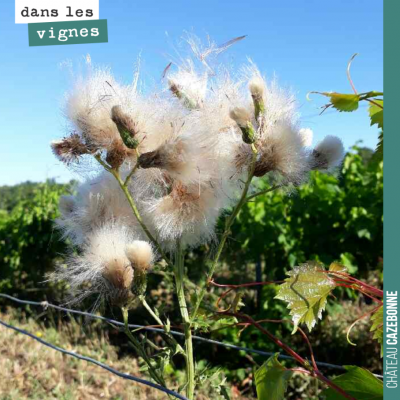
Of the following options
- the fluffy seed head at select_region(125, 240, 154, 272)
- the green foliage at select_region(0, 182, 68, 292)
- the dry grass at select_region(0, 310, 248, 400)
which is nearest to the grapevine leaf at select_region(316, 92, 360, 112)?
the fluffy seed head at select_region(125, 240, 154, 272)

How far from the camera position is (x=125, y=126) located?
803mm

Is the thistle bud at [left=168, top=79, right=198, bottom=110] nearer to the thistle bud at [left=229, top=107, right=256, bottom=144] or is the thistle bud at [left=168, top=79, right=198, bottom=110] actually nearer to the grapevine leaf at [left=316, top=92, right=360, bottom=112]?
the thistle bud at [left=229, top=107, right=256, bottom=144]

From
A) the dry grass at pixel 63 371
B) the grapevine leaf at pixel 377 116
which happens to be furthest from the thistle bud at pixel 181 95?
the dry grass at pixel 63 371

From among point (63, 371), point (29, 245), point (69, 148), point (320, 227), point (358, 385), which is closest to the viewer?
point (358, 385)

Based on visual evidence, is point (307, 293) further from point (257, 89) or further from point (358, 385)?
point (257, 89)

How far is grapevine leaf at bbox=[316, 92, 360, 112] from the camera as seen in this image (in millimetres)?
842

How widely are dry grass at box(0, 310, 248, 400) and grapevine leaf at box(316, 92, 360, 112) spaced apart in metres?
2.54

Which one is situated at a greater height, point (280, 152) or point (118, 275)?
point (280, 152)

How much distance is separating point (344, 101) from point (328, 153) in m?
0.10

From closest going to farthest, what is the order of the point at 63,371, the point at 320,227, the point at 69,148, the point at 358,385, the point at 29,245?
the point at 358,385
the point at 69,148
the point at 63,371
the point at 320,227
the point at 29,245

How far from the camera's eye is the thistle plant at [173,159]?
0.84 meters

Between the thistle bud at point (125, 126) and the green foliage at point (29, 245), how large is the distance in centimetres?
461


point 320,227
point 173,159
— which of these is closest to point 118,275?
point 173,159

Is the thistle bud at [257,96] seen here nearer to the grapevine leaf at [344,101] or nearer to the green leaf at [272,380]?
the grapevine leaf at [344,101]
